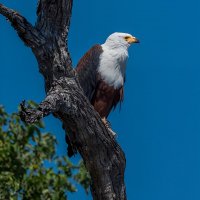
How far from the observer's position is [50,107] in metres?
4.74

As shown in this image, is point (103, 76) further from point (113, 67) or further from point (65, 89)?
point (65, 89)

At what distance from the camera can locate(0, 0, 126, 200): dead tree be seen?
5184mm

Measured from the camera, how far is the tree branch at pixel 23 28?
509 cm

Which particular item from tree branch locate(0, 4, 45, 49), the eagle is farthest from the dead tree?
the eagle

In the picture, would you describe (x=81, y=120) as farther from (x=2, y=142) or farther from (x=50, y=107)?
(x=2, y=142)

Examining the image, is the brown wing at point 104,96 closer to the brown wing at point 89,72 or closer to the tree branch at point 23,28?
the brown wing at point 89,72

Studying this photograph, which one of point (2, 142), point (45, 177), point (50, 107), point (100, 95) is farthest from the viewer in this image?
point (2, 142)

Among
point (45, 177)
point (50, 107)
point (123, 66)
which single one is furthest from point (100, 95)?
point (50, 107)

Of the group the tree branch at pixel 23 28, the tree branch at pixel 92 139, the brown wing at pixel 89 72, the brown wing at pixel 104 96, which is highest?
the brown wing at pixel 89 72

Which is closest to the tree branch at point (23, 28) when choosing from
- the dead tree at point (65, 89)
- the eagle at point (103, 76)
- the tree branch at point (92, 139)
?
the dead tree at point (65, 89)

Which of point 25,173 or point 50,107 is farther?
point 25,173

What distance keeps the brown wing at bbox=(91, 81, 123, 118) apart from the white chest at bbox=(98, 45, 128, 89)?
76 millimetres

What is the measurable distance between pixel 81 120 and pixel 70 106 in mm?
231

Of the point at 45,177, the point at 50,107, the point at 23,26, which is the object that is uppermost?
the point at 45,177
